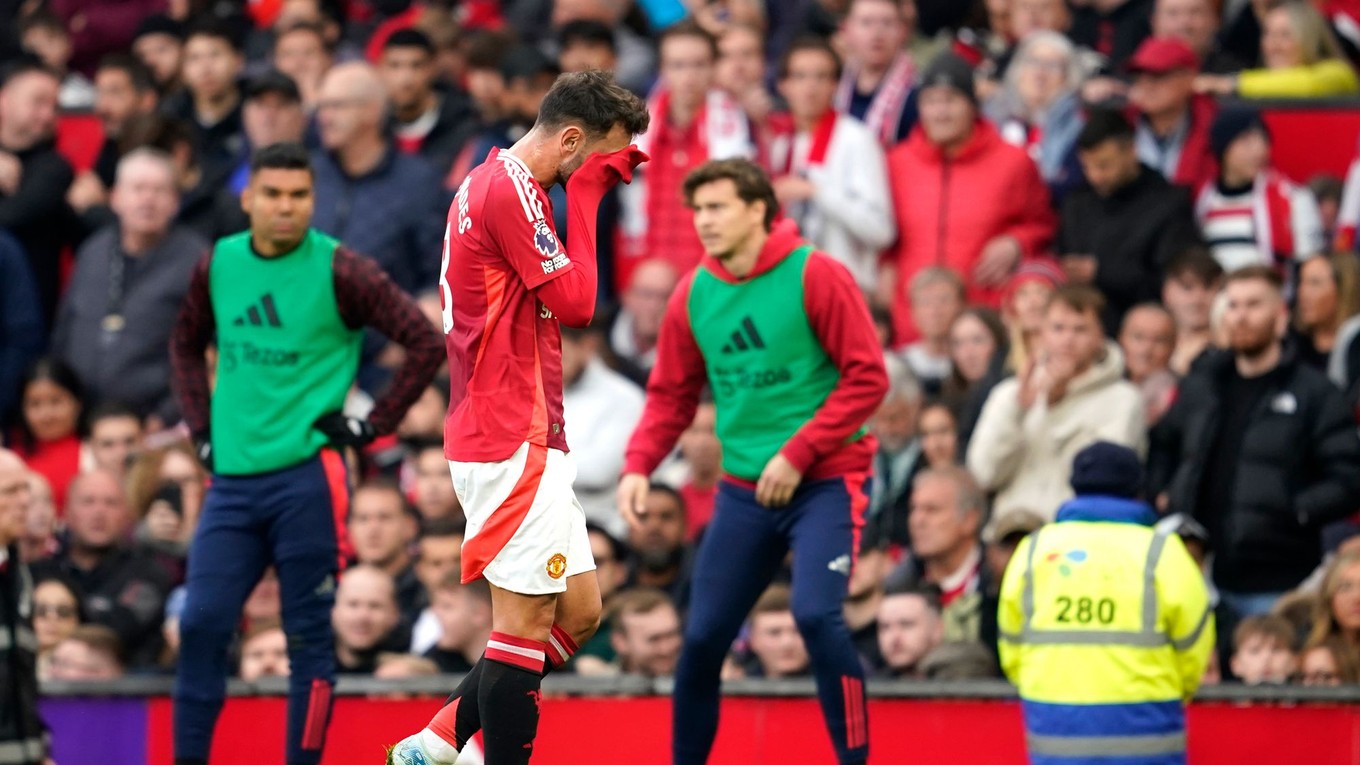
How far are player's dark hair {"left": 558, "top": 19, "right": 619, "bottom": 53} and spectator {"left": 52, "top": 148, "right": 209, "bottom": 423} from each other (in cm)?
247

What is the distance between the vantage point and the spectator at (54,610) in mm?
11219

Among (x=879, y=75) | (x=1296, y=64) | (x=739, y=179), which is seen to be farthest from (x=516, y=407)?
(x=1296, y=64)

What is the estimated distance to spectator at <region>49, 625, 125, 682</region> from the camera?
1078cm

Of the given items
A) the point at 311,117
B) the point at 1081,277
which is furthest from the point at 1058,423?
the point at 311,117

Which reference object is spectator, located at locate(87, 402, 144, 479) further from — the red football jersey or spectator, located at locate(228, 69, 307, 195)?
the red football jersey

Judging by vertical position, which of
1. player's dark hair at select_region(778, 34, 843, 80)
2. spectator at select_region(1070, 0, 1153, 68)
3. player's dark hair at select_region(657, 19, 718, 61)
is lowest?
player's dark hair at select_region(778, 34, 843, 80)

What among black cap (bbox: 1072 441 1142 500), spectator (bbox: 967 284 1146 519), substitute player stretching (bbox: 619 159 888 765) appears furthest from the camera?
spectator (bbox: 967 284 1146 519)

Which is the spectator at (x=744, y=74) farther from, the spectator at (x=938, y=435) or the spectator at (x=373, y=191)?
the spectator at (x=938, y=435)

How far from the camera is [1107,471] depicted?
339 inches

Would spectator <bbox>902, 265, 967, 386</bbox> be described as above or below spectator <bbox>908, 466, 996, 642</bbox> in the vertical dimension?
above

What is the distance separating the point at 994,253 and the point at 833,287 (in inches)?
172

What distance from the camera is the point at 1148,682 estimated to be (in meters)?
8.44

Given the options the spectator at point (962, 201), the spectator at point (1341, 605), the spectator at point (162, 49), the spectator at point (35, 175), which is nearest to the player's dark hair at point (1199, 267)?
the spectator at point (962, 201)

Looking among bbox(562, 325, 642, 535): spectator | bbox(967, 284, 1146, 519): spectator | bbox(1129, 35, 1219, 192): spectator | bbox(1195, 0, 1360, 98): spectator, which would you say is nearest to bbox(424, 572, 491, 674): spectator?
bbox(562, 325, 642, 535): spectator
